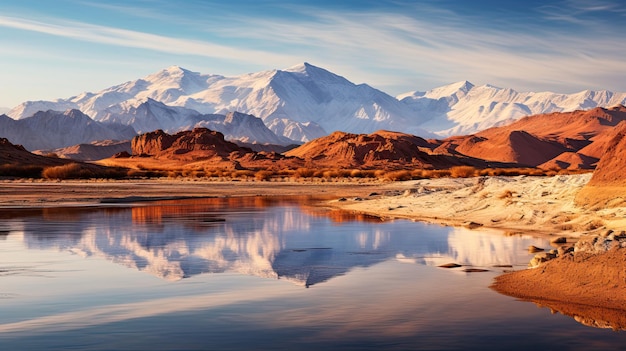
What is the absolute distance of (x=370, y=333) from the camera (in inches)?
373

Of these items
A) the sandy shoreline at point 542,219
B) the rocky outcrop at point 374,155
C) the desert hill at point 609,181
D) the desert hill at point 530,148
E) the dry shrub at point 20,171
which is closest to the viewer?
the sandy shoreline at point 542,219

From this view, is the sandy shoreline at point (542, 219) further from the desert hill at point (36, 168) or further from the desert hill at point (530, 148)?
the desert hill at point (530, 148)

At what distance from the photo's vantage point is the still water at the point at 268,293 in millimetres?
9242

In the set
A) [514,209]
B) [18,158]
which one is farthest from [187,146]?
[514,209]

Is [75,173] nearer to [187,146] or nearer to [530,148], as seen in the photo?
[187,146]

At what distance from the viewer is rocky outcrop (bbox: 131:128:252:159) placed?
143625mm

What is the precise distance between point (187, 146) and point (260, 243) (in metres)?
132

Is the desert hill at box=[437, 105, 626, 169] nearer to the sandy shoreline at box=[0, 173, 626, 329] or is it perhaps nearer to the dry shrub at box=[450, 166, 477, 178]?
the dry shrub at box=[450, 166, 477, 178]

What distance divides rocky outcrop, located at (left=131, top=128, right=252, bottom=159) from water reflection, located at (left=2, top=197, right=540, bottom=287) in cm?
11223

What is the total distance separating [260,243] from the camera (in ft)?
66.7

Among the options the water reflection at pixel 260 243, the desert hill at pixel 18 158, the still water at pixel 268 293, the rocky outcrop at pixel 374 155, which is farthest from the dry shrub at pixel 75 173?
the still water at pixel 268 293

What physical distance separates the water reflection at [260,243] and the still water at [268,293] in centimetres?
6

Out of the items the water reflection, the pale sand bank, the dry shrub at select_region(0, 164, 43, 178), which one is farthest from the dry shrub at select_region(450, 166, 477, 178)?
the water reflection

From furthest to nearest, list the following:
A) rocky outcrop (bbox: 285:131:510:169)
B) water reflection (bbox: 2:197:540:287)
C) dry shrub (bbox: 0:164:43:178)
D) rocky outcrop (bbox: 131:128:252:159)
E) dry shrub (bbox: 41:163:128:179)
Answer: rocky outcrop (bbox: 131:128:252:159) < rocky outcrop (bbox: 285:131:510:169) < dry shrub (bbox: 41:163:128:179) < dry shrub (bbox: 0:164:43:178) < water reflection (bbox: 2:197:540:287)
